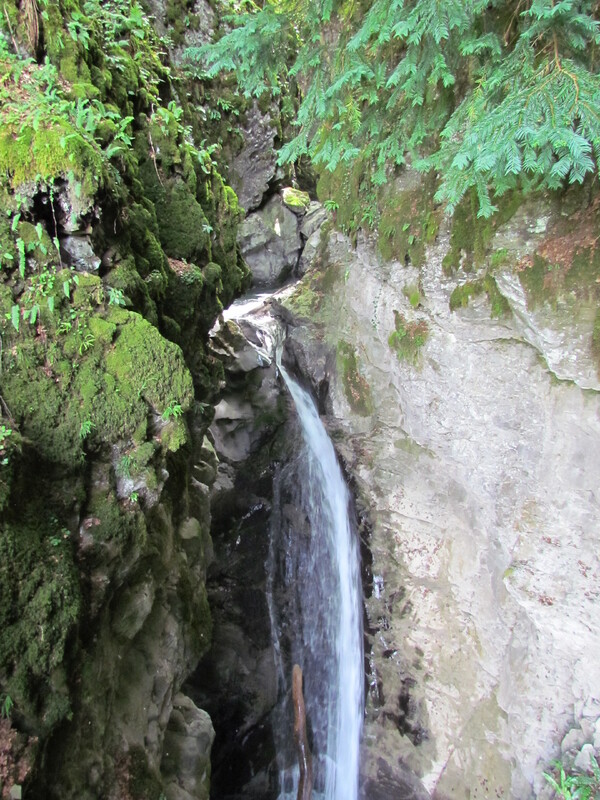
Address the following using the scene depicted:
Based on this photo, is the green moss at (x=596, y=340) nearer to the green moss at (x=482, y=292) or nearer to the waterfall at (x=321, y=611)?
the green moss at (x=482, y=292)

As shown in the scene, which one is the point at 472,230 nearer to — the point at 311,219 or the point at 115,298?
the point at 115,298

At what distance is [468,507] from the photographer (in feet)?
21.2

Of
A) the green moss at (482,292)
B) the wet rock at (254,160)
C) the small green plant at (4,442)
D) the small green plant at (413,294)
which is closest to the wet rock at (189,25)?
the wet rock at (254,160)

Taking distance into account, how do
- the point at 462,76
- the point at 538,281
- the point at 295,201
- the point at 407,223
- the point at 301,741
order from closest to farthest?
the point at 538,281 < the point at 462,76 < the point at 407,223 < the point at 301,741 < the point at 295,201

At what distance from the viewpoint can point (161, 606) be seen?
4.93 metres

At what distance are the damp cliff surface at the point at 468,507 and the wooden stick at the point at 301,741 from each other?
88cm

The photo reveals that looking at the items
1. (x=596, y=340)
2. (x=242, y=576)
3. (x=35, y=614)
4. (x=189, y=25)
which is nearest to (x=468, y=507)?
(x=596, y=340)

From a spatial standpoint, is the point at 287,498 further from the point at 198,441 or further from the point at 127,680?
the point at 127,680

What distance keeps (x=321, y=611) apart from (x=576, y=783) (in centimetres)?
392

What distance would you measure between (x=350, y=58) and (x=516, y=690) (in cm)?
711

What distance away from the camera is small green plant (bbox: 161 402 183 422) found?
424 cm

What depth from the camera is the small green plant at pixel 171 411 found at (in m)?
4.24

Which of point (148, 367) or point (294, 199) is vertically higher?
point (294, 199)

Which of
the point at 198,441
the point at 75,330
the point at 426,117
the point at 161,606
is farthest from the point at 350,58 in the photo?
the point at 161,606
